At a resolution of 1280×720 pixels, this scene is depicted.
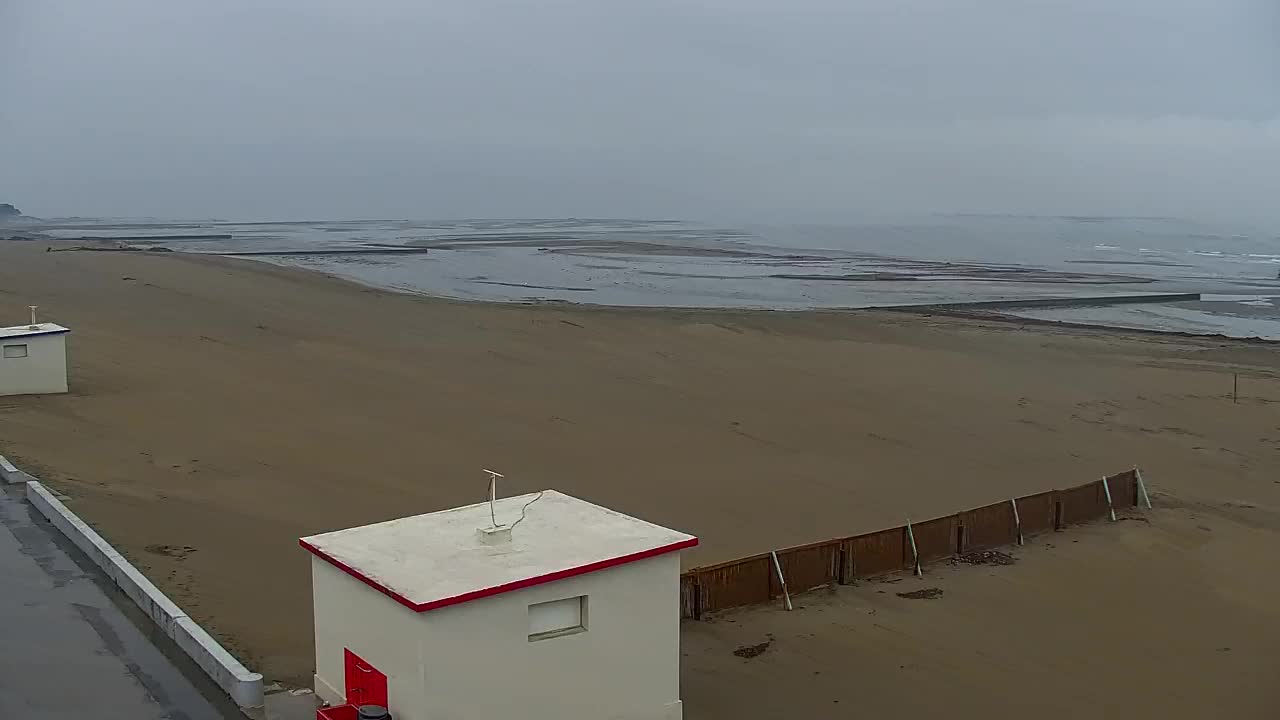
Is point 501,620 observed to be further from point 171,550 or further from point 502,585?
point 171,550

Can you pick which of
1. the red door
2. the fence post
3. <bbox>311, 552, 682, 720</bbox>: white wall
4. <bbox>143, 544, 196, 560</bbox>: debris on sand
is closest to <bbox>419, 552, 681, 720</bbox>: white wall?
<bbox>311, 552, 682, 720</bbox>: white wall

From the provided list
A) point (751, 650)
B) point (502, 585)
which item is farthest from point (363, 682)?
point (751, 650)

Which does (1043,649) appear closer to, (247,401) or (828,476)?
(828,476)

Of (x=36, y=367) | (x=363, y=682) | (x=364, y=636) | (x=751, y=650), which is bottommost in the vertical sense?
(x=751, y=650)

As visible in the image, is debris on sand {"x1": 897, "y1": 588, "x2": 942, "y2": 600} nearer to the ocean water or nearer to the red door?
the red door

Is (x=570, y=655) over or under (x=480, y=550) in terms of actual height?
under

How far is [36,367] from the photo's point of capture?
20.0 m

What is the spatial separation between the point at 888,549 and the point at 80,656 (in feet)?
26.4

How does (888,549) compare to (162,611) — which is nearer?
(162,611)

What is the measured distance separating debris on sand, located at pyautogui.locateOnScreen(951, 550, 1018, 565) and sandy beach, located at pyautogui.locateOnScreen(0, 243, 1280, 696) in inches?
11.2

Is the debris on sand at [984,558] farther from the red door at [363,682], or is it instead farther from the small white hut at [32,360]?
the small white hut at [32,360]

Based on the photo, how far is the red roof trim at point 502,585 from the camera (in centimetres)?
721

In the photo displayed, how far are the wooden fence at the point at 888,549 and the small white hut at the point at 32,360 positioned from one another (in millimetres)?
13469

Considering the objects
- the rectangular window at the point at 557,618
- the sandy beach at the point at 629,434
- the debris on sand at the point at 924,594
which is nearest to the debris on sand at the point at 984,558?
the sandy beach at the point at 629,434
